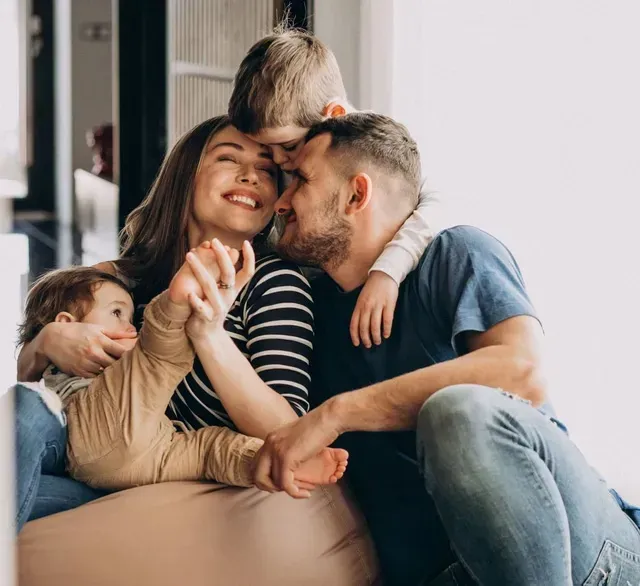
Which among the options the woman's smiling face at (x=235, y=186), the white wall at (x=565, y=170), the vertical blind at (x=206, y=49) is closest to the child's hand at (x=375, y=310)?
the woman's smiling face at (x=235, y=186)

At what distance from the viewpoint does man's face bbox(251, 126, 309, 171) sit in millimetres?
1728

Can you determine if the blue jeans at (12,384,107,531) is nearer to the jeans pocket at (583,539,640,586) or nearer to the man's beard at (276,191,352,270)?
the man's beard at (276,191,352,270)

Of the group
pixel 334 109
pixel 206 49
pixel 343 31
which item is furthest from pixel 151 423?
pixel 206 49

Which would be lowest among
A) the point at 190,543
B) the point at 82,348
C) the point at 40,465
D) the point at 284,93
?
the point at 190,543

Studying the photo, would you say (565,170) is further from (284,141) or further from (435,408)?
(435,408)

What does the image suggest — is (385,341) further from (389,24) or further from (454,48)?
(389,24)

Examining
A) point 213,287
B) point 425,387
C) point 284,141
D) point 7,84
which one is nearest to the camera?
point 7,84

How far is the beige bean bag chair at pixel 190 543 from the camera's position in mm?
1440

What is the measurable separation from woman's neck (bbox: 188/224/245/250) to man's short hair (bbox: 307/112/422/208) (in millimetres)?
288

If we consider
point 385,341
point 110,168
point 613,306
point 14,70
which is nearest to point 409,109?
point 613,306

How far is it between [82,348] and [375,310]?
55 centimetres

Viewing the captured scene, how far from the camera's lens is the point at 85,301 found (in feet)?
5.98

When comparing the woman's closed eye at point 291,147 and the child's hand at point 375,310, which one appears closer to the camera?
the child's hand at point 375,310

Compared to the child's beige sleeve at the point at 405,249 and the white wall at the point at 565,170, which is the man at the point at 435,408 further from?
the white wall at the point at 565,170
